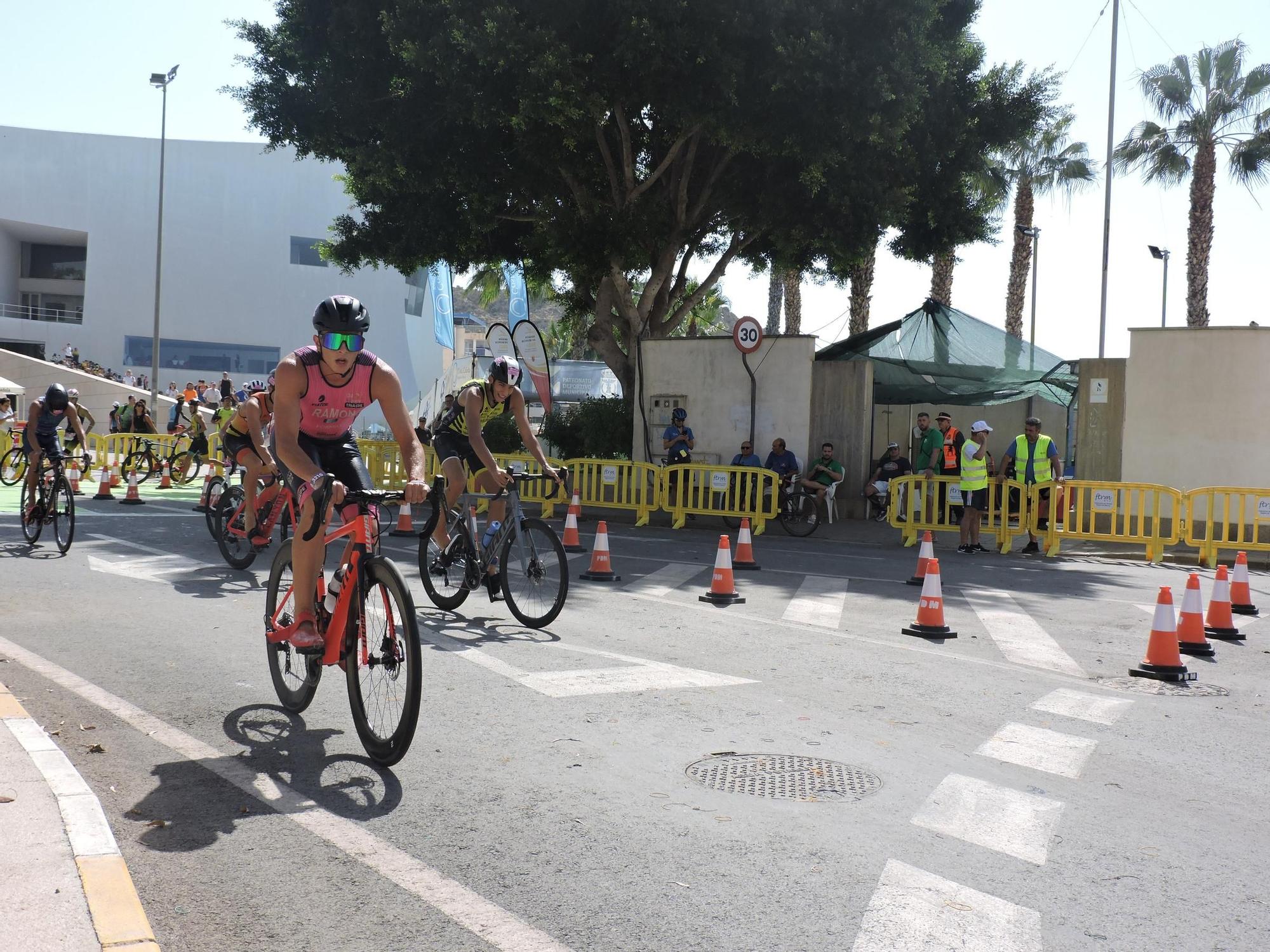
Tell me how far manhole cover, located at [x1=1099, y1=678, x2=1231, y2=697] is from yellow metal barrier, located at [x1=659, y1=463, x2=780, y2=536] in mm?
10963

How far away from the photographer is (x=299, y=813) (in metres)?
4.55

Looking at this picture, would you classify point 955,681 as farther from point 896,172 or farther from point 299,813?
point 896,172

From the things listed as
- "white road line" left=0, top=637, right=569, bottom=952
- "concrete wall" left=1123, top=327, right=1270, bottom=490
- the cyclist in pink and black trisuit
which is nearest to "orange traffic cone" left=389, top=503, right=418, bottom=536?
"white road line" left=0, top=637, right=569, bottom=952

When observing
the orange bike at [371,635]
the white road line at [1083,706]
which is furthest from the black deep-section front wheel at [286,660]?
the white road line at [1083,706]

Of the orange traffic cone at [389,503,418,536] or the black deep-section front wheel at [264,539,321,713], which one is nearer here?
the black deep-section front wheel at [264,539,321,713]

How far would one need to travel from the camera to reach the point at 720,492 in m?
19.6

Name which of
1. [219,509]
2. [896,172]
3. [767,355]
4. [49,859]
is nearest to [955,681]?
[49,859]

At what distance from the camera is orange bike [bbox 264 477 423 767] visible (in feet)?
16.4

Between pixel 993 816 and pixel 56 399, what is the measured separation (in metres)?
10.8

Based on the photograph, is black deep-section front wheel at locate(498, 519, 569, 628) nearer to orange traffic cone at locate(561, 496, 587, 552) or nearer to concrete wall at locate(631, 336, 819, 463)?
orange traffic cone at locate(561, 496, 587, 552)

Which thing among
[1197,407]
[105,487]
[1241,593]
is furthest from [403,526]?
[1197,407]

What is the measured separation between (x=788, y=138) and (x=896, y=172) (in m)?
3.55

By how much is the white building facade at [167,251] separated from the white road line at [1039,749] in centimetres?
6102

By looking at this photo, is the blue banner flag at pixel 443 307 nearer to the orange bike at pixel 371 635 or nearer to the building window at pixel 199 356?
the building window at pixel 199 356
